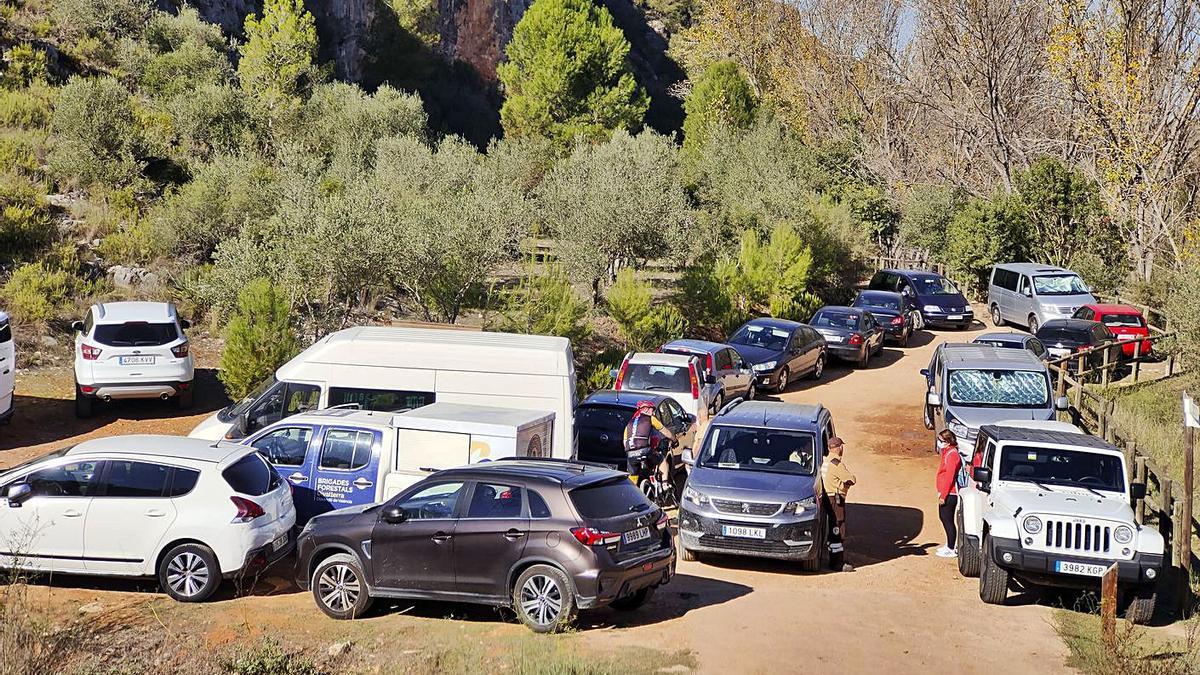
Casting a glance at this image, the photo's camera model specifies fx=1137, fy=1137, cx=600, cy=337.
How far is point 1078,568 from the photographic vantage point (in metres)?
11.2

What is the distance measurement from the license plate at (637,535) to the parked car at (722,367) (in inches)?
442

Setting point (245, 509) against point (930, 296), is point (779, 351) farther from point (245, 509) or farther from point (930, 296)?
point (245, 509)

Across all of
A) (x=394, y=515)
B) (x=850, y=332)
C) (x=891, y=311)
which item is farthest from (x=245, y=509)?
(x=891, y=311)

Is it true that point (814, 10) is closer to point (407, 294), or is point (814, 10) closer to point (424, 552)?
point (407, 294)

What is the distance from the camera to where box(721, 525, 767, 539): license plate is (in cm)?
1240

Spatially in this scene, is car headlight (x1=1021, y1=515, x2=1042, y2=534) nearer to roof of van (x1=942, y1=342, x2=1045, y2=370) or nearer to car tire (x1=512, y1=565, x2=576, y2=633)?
car tire (x1=512, y1=565, x2=576, y2=633)

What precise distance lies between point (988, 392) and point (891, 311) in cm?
1432

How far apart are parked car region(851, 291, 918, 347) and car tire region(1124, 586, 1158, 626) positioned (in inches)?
838

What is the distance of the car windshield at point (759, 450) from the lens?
13.4 meters

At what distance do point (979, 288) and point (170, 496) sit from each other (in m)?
36.8

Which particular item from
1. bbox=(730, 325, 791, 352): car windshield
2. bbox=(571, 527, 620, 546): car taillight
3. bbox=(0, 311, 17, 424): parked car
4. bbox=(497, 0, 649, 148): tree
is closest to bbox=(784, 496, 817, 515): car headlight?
bbox=(571, 527, 620, 546): car taillight

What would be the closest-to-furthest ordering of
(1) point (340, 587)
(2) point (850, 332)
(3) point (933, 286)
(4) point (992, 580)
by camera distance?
(1) point (340, 587), (4) point (992, 580), (2) point (850, 332), (3) point (933, 286)

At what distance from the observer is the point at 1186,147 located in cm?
3956

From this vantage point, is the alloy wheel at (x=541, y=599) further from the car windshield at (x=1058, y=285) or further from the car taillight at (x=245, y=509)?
the car windshield at (x=1058, y=285)
